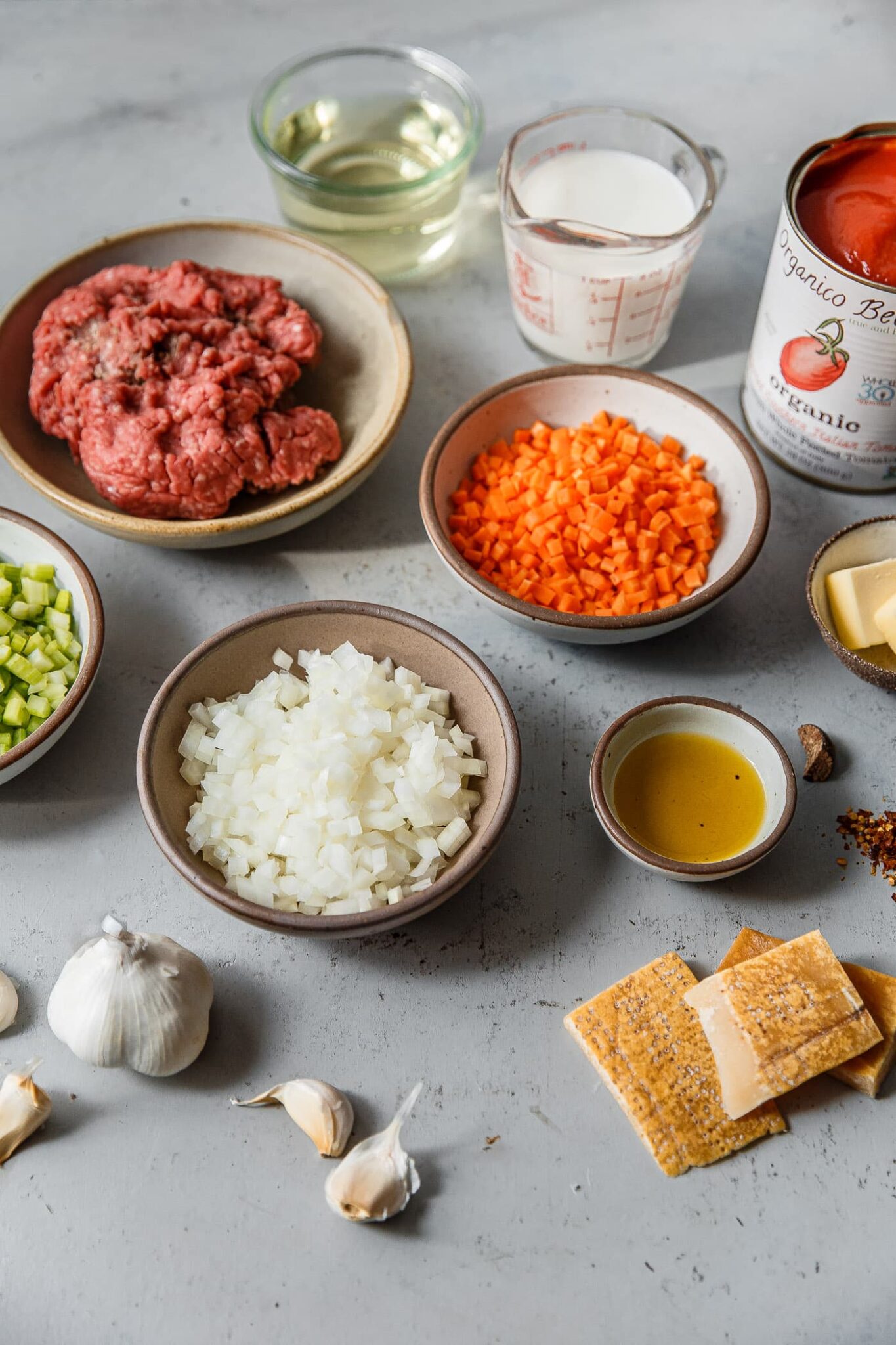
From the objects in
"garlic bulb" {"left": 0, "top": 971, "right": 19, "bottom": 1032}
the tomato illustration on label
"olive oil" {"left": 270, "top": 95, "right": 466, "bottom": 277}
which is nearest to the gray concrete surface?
"garlic bulb" {"left": 0, "top": 971, "right": 19, "bottom": 1032}

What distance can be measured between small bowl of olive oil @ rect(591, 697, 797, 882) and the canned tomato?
58cm

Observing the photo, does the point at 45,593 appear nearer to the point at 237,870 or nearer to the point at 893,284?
the point at 237,870

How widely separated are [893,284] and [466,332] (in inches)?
35.6

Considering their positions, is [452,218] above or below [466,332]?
above

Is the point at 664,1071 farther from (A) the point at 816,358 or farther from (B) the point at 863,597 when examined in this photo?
(A) the point at 816,358

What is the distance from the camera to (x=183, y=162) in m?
2.66

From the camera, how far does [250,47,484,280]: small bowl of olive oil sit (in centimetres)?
229

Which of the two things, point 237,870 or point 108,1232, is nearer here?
point 108,1232

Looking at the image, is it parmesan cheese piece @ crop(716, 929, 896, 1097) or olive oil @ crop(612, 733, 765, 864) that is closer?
parmesan cheese piece @ crop(716, 929, 896, 1097)

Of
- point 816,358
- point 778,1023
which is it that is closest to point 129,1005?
point 778,1023

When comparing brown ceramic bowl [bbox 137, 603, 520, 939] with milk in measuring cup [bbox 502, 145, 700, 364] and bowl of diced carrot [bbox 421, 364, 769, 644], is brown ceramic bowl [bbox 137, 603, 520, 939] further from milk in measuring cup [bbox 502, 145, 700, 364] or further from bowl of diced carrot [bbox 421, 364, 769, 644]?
milk in measuring cup [bbox 502, 145, 700, 364]

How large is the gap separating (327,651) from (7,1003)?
680mm

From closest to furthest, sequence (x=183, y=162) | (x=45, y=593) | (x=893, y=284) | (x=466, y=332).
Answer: (x=893, y=284), (x=45, y=593), (x=466, y=332), (x=183, y=162)

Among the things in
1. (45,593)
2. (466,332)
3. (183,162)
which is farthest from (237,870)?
(183,162)
